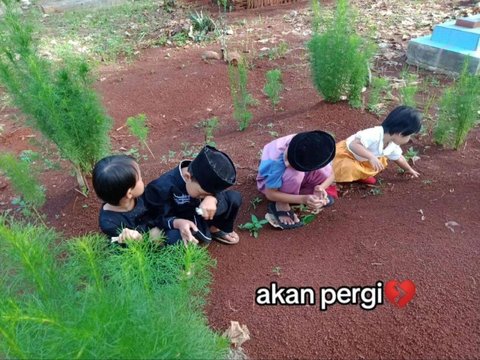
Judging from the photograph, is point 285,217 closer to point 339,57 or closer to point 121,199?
point 121,199

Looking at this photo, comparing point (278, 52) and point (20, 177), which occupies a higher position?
point (20, 177)

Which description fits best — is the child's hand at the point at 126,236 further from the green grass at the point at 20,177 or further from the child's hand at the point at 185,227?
the green grass at the point at 20,177

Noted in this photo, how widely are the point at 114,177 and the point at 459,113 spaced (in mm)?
2713

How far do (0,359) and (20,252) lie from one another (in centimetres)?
57

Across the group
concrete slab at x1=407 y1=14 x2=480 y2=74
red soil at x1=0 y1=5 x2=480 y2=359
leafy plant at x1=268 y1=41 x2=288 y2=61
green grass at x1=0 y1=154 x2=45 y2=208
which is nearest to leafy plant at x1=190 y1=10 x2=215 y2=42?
leafy plant at x1=268 y1=41 x2=288 y2=61

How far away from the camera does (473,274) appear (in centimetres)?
231

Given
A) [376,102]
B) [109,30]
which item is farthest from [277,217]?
[109,30]

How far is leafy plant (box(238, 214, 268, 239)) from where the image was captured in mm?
2787

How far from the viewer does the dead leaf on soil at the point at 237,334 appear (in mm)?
2039

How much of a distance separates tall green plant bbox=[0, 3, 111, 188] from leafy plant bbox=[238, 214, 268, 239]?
1.17m

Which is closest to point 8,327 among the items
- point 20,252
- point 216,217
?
point 20,252

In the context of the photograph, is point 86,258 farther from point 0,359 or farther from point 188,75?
point 188,75

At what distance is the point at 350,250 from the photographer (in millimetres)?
2531

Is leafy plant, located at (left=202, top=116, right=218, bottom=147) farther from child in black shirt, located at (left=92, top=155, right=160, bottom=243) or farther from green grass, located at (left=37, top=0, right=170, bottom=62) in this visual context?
green grass, located at (left=37, top=0, right=170, bottom=62)
